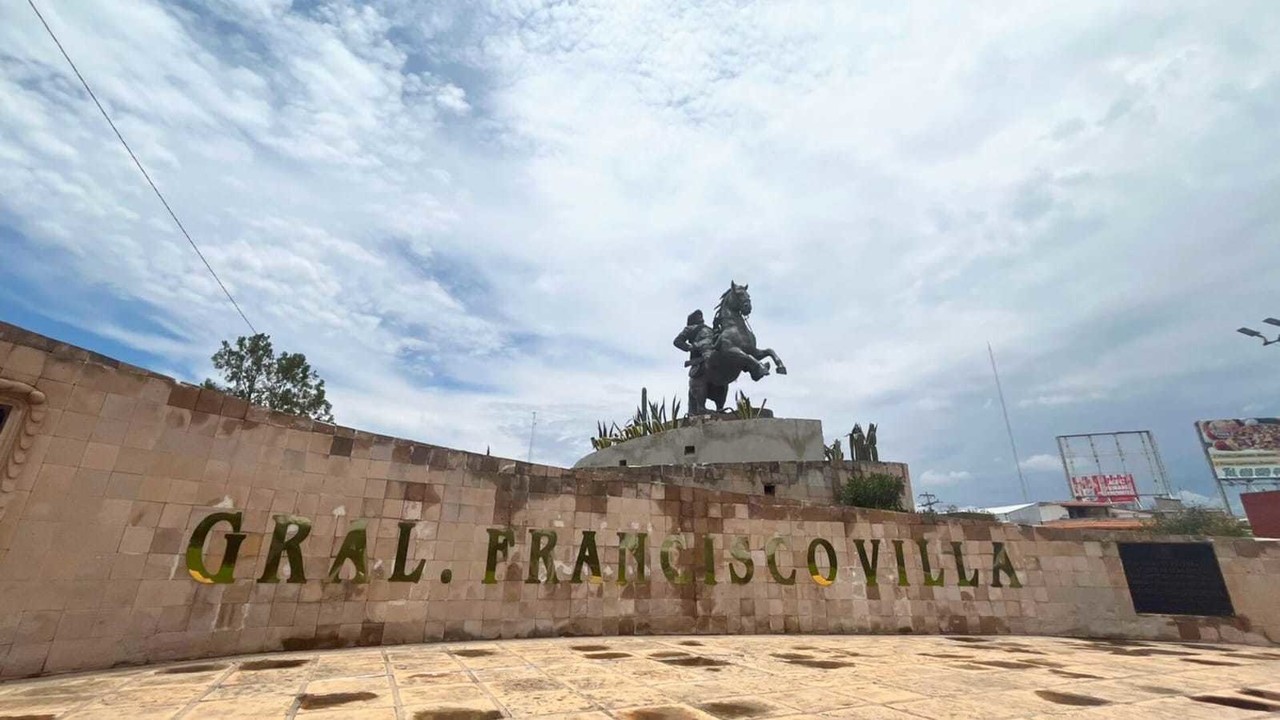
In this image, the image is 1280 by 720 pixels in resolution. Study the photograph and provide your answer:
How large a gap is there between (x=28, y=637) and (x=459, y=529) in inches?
197

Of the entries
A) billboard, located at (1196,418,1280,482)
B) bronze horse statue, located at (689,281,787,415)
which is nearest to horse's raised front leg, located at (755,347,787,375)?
bronze horse statue, located at (689,281,787,415)

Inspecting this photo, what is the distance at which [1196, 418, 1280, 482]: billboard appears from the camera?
49.2 m

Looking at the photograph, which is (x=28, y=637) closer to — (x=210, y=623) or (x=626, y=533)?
(x=210, y=623)

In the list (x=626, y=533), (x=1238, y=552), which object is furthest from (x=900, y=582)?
(x=1238, y=552)

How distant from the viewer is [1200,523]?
3484 cm

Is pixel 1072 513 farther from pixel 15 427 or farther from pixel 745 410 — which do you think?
pixel 15 427

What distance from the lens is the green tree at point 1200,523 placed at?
32.3 meters

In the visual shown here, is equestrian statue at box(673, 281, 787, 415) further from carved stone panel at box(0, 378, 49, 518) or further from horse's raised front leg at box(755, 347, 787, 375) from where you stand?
carved stone panel at box(0, 378, 49, 518)

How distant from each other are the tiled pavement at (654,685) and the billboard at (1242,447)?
201 ft

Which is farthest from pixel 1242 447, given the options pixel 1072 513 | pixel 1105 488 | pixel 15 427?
pixel 15 427

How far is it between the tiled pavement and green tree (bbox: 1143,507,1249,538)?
112ft

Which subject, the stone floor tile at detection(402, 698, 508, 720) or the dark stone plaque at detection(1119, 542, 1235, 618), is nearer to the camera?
the stone floor tile at detection(402, 698, 508, 720)

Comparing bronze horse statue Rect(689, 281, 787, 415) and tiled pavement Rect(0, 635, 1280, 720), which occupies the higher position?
bronze horse statue Rect(689, 281, 787, 415)

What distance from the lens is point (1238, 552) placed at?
11.8 m
